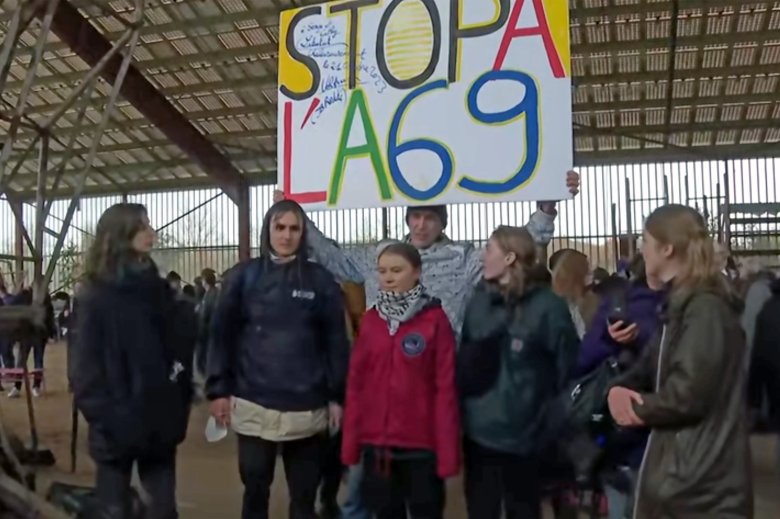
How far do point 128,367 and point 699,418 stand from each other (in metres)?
1.41

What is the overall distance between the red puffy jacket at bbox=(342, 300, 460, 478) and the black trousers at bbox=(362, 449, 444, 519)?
38 mm

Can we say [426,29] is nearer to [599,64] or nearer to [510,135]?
[510,135]

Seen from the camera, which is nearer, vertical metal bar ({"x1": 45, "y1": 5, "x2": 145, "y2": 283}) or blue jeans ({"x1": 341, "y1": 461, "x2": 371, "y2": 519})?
vertical metal bar ({"x1": 45, "y1": 5, "x2": 145, "y2": 283})

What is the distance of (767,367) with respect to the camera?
8.93 ft

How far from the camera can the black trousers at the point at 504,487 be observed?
6.94 feet

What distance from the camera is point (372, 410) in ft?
7.16

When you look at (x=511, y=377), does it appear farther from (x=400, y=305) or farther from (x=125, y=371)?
(x=125, y=371)

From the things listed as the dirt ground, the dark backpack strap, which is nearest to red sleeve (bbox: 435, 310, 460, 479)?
the dark backpack strap

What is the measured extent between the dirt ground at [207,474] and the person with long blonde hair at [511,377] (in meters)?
1.33

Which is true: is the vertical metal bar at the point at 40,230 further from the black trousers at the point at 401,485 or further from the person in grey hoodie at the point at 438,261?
the black trousers at the point at 401,485

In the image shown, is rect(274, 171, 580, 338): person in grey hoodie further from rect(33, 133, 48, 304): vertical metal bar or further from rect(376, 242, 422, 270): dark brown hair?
rect(33, 133, 48, 304): vertical metal bar

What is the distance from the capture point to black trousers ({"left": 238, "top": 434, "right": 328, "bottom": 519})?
7.28ft

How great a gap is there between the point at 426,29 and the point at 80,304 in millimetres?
1371

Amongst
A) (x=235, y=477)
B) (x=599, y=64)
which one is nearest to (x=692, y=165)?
(x=599, y=64)
